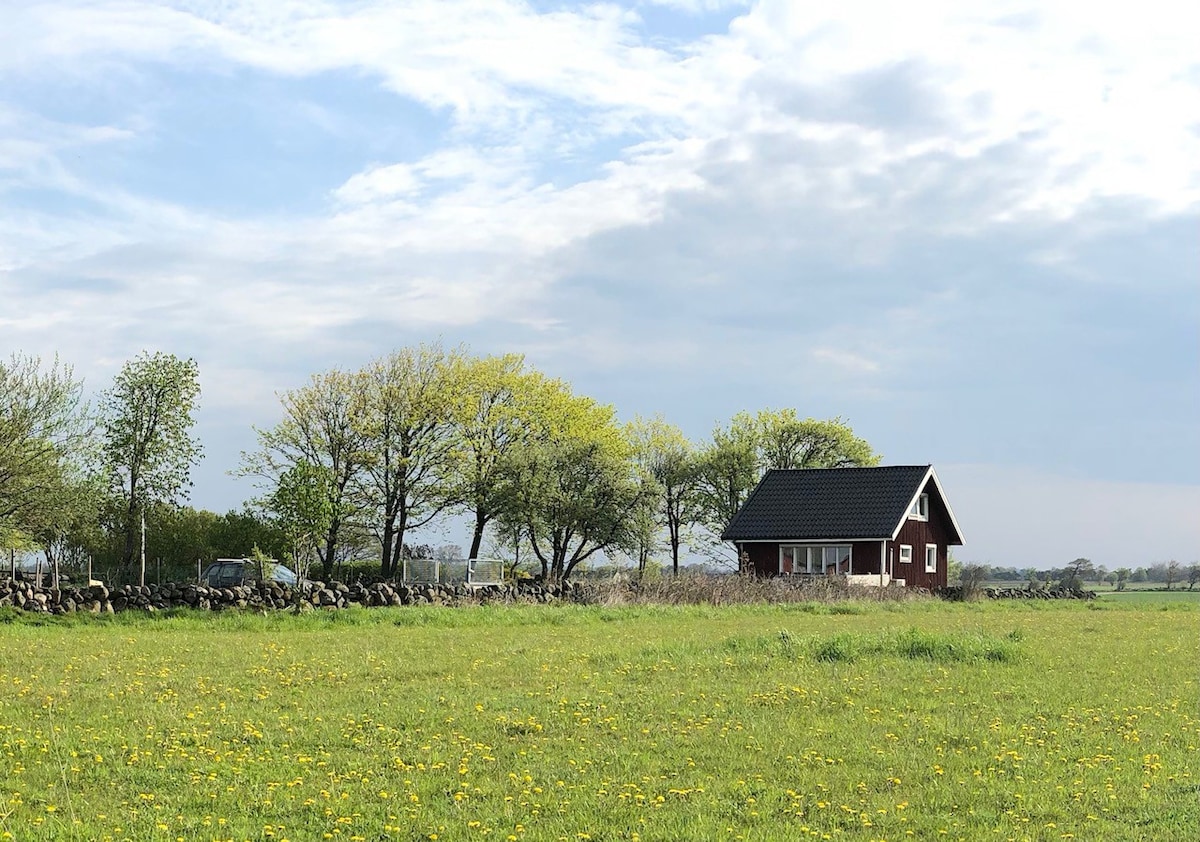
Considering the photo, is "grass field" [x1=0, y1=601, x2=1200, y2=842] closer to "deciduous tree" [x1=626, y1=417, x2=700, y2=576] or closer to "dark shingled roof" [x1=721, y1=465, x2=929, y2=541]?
"dark shingled roof" [x1=721, y1=465, x2=929, y2=541]

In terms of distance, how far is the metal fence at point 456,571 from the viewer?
4628cm

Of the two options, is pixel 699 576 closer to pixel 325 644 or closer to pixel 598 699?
pixel 325 644

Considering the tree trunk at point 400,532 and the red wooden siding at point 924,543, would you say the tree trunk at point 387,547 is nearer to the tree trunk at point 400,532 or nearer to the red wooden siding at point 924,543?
the tree trunk at point 400,532

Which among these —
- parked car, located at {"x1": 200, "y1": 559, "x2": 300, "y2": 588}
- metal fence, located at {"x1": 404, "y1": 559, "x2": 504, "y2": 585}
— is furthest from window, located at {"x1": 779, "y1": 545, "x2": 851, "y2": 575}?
parked car, located at {"x1": 200, "y1": 559, "x2": 300, "y2": 588}

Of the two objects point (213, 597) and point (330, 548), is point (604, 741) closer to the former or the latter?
point (213, 597)

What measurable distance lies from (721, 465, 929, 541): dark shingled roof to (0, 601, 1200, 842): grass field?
1132 inches

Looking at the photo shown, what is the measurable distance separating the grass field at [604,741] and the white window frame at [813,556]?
1136 inches

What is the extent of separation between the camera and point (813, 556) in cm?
4978

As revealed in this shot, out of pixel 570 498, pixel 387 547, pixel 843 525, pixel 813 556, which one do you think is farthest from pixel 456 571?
pixel 843 525

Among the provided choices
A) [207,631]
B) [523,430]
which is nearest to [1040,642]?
[207,631]

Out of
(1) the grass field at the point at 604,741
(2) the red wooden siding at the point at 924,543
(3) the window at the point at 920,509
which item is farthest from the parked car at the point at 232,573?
(3) the window at the point at 920,509

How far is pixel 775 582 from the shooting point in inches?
1571

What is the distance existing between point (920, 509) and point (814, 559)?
6713mm

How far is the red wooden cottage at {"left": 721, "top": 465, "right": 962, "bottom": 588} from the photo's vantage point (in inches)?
1922
